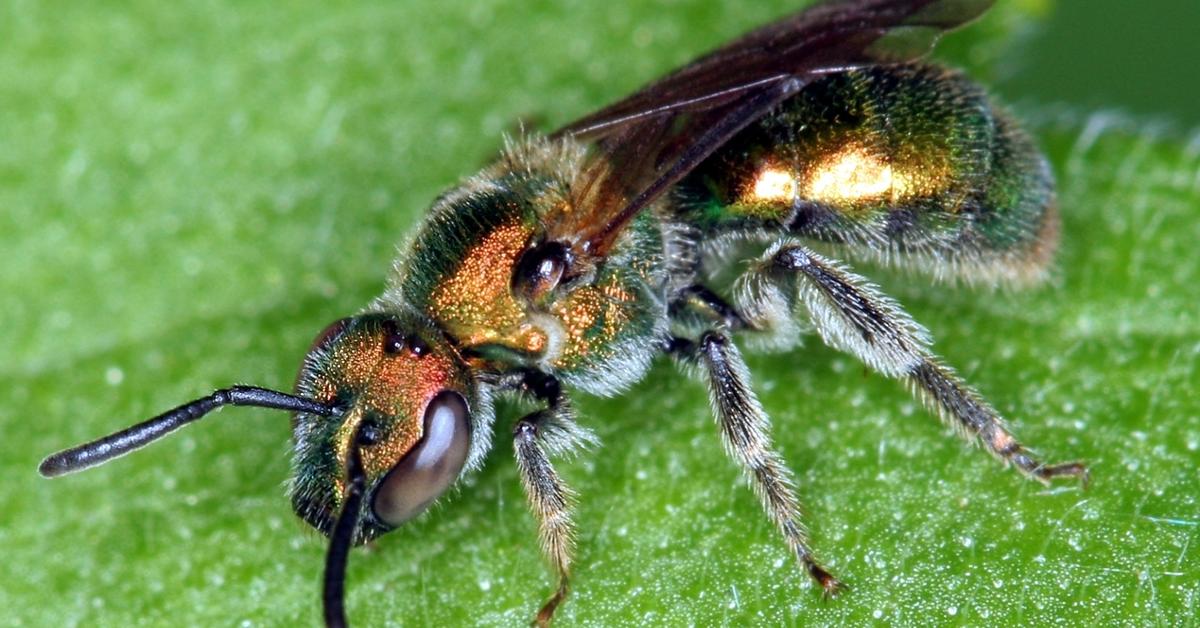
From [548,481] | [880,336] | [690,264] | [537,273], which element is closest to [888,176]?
[880,336]

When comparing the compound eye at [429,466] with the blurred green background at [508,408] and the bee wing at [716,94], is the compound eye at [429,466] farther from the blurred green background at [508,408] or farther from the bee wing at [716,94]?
the bee wing at [716,94]

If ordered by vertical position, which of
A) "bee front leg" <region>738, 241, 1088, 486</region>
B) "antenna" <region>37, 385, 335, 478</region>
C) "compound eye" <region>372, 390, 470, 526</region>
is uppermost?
"antenna" <region>37, 385, 335, 478</region>

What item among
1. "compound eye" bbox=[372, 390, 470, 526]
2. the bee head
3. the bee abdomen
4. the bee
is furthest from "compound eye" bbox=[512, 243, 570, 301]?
the bee abdomen

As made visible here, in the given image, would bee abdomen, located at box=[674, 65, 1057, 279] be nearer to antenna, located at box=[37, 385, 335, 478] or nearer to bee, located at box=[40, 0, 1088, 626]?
bee, located at box=[40, 0, 1088, 626]

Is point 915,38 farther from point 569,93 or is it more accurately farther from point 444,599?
point 444,599

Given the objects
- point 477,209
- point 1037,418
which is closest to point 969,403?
point 1037,418

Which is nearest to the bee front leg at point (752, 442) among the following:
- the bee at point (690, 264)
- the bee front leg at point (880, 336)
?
the bee at point (690, 264)
